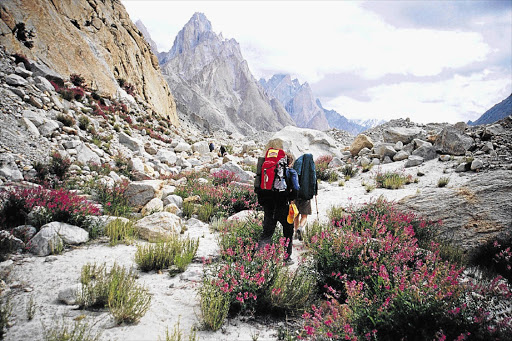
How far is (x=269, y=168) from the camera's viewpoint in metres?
4.44

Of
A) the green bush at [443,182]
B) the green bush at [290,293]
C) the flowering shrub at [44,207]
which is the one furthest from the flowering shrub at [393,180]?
the flowering shrub at [44,207]

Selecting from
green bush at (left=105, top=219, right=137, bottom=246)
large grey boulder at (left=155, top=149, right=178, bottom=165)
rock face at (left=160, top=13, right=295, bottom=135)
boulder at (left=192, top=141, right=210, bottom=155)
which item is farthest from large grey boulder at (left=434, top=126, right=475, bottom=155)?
rock face at (left=160, top=13, right=295, bottom=135)

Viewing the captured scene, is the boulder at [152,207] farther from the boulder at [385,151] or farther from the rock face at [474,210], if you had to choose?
the boulder at [385,151]

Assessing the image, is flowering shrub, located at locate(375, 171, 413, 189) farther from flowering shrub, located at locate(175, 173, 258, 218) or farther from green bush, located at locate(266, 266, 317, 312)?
green bush, located at locate(266, 266, 317, 312)

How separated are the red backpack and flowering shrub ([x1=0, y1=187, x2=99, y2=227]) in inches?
161

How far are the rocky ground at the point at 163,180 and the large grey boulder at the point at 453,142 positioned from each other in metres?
0.05

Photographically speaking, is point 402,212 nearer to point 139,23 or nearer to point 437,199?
point 437,199

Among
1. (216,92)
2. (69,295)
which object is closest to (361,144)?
(69,295)

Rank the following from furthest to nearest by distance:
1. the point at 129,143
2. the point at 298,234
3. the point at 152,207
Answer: the point at 129,143, the point at 152,207, the point at 298,234

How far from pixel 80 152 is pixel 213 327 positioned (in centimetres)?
1092

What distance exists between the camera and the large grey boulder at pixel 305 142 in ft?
54.0

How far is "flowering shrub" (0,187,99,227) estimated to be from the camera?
188 inches

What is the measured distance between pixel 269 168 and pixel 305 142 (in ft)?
45.6

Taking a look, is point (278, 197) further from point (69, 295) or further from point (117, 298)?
point (69, 295)
